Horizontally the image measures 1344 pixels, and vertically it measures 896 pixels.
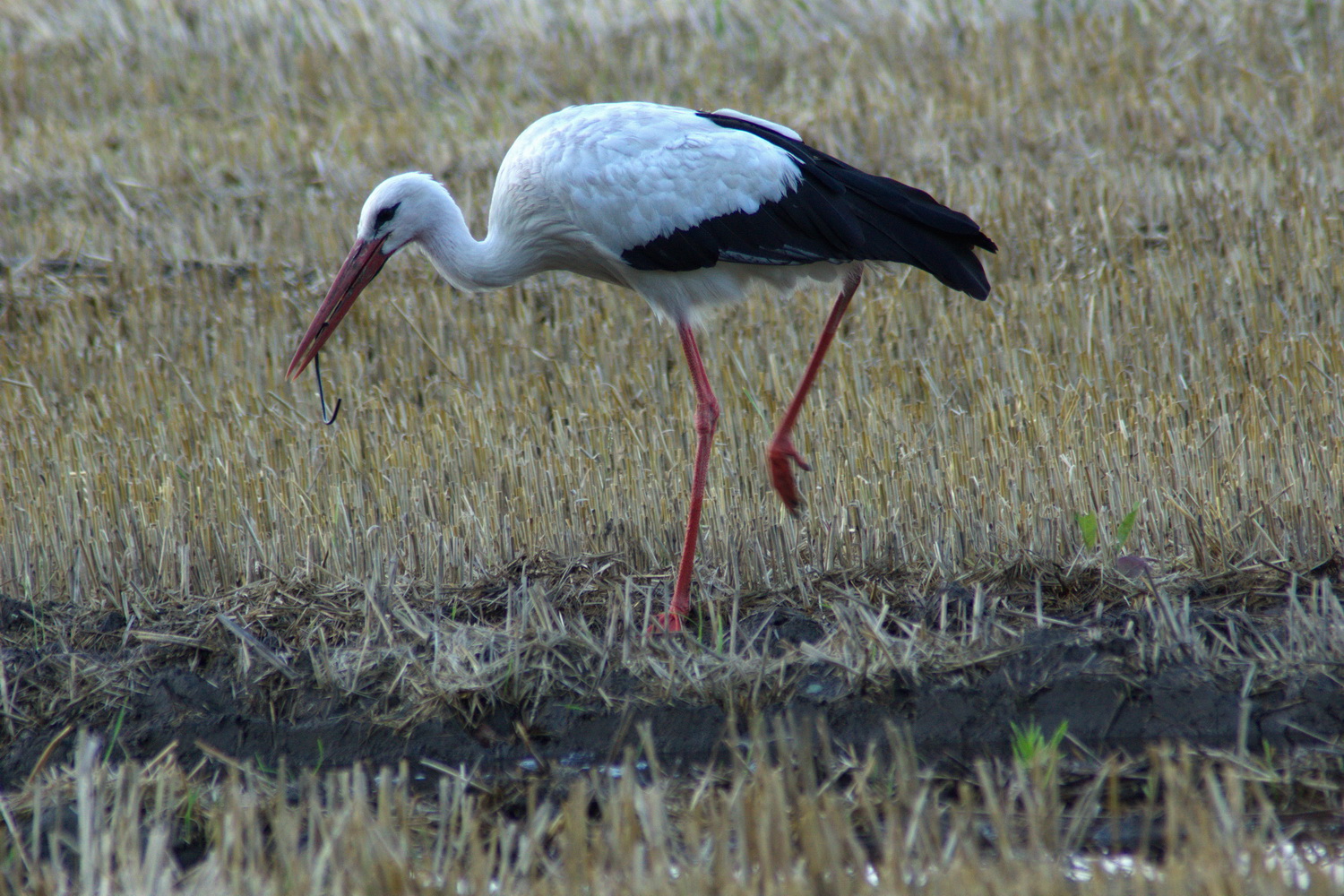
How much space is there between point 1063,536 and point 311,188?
20.9 ft

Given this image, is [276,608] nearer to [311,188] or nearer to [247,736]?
[247,736]

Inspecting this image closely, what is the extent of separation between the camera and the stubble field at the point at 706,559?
2672 millimetres

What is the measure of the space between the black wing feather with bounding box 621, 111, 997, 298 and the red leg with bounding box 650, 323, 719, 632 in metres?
0.35

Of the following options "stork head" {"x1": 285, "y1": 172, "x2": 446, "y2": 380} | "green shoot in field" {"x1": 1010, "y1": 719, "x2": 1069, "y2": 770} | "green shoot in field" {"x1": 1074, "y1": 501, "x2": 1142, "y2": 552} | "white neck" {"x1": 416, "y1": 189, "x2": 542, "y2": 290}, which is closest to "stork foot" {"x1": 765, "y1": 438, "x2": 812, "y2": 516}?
"green shoot in field" {"x1": 1074, "y1": 501, "x2": 1142, "y2": 552}

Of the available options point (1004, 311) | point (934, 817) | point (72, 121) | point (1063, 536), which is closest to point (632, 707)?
point (934, 817)

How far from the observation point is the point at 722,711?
348 cm

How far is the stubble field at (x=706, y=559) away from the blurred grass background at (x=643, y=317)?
0.03m

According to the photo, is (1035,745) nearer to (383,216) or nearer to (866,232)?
(866,232)

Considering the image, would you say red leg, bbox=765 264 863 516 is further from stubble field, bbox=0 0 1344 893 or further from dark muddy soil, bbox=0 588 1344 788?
dark muddy soil, bbox=0 588 1344 788

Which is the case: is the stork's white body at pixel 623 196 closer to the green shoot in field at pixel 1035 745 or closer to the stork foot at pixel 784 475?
the stork foot at pixel 784 475

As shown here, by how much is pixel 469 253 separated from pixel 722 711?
73.8 inches

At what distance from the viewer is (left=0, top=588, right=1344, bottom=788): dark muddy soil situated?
3252 mm

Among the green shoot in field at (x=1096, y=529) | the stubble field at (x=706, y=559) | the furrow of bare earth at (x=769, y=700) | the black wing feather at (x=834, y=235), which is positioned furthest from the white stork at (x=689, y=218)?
the green shoot in field at (x=1096, y=529)

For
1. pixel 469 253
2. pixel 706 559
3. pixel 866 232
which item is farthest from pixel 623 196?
pixel 706 559
